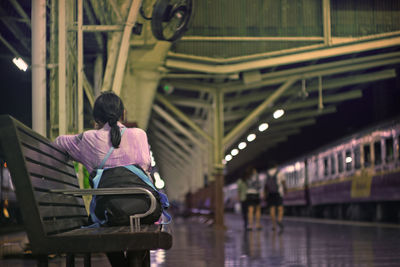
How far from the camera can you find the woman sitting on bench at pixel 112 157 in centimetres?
367

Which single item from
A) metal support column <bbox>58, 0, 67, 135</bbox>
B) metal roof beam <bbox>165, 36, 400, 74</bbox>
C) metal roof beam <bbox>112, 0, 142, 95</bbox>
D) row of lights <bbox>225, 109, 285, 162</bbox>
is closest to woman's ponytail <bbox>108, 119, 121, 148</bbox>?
metal support column <bbox>58, 0, 67, 135</bbox>

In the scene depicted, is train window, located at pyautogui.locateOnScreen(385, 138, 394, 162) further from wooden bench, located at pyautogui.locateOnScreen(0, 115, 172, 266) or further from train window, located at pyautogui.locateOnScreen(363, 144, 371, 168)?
wooden bench, located at pyautogui.locateOnScreen(0, 115, 172, 266)

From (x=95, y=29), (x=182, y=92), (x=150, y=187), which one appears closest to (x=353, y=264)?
(x=150, y=187)

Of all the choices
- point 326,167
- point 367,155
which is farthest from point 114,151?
point 326,167

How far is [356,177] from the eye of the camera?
21734 millimetres

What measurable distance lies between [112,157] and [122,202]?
324mm

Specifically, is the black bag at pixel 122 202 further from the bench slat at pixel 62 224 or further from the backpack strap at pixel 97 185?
the bench slat at pixel 62 224

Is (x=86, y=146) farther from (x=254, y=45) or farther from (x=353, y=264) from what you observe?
(x=254, y=45)

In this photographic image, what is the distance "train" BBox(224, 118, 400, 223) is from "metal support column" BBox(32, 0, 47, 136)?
1202cm

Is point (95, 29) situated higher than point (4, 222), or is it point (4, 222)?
point (95, 29)

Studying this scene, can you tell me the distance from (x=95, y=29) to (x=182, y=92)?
13.6 m

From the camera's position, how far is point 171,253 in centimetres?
909

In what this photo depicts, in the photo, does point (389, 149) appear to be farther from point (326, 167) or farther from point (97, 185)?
point (97, 185)

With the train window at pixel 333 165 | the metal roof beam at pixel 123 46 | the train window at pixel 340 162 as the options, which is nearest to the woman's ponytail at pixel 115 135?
the metal roof beam at pixel 123 46
